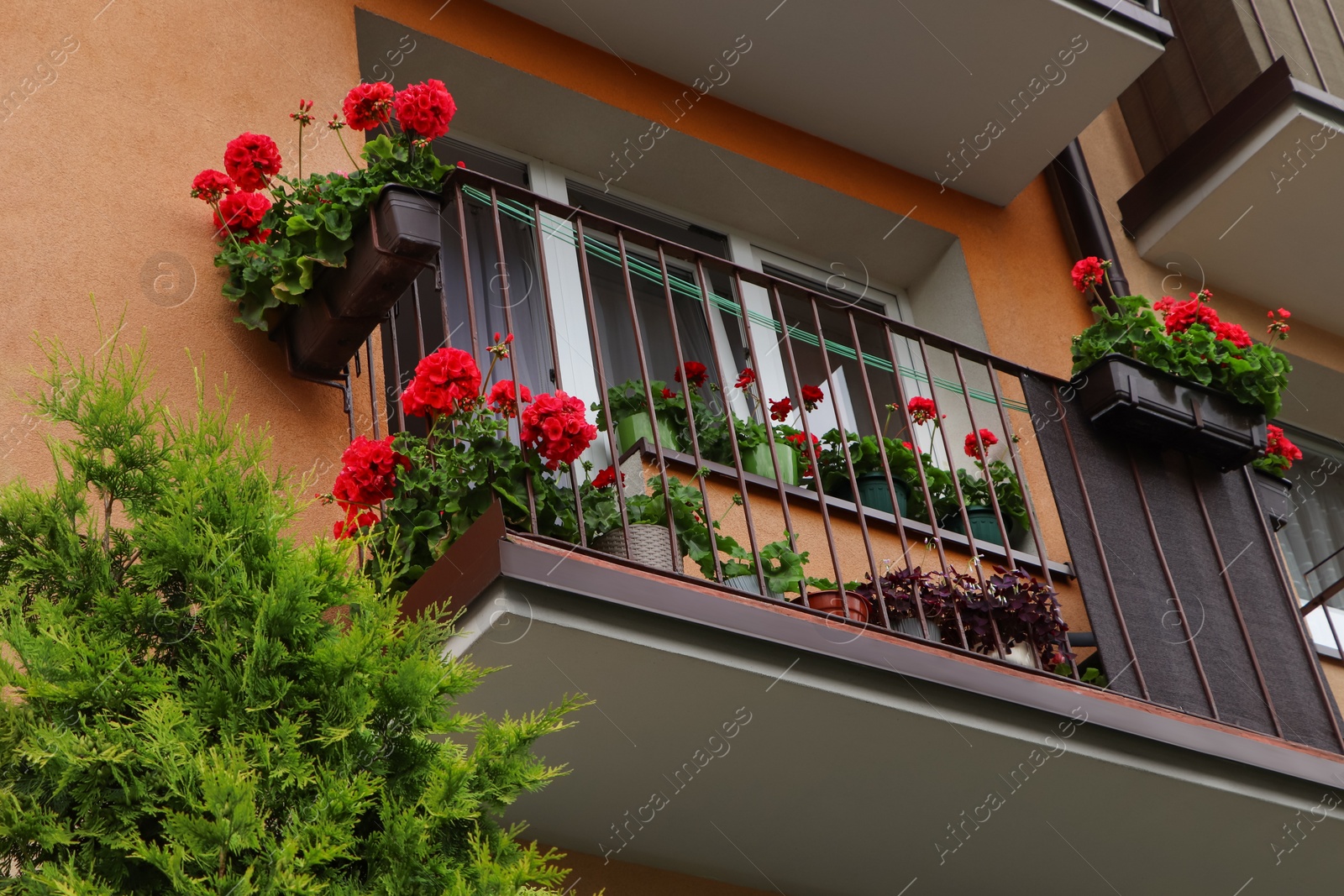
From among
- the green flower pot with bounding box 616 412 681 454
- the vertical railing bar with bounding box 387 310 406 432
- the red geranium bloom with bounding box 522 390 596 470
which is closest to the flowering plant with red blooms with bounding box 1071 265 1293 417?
the green flower pot with bounding box 616 412 681 454

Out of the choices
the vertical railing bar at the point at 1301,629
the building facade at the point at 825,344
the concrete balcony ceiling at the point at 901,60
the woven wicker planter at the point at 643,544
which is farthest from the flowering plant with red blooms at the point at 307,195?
the vertical railing bar at the point at 1301,629

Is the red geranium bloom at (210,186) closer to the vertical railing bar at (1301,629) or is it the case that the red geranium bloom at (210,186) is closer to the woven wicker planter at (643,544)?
the woven wicker planter at (643,544)

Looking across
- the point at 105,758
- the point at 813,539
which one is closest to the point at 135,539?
the point at 105,758

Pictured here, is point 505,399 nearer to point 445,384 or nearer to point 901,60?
point 445,384

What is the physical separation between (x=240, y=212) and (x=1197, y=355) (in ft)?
12.3

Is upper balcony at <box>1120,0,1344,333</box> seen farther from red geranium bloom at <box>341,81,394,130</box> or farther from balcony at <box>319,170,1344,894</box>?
red geranium bloom at <box>341,81,394,130</box>

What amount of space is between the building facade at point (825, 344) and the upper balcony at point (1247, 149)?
0.02 meters

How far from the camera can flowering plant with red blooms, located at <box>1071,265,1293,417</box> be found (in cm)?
552

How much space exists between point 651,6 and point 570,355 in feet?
5.35

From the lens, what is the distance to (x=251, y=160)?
171 inches

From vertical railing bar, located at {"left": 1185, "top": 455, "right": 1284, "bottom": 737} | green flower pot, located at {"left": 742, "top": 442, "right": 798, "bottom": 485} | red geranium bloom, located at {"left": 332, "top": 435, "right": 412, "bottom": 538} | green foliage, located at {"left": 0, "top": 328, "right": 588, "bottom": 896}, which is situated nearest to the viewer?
green foliage, located at {"left": 0, "top": 328, "right": 588, "bottom": 896}

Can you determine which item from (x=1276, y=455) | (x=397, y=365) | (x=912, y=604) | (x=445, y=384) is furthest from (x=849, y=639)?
(x=1276, y=455)

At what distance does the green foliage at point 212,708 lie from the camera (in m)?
2.44

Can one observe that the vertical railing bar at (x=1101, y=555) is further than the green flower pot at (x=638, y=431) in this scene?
No
